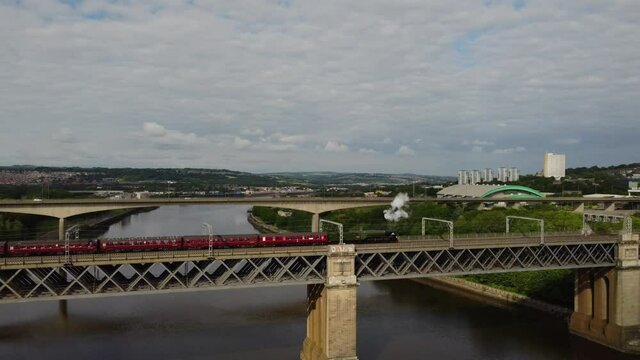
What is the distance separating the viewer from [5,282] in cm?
3250

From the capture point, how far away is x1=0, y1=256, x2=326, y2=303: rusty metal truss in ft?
109

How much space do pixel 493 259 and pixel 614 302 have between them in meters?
10.7

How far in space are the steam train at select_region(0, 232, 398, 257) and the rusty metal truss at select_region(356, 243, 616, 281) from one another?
9.42 ft

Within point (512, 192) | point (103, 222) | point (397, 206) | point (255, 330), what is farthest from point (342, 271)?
point (103, 222)

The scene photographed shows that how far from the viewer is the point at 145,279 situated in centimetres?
3488

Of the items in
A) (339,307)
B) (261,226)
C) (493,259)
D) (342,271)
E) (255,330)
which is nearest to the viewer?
(339,307)

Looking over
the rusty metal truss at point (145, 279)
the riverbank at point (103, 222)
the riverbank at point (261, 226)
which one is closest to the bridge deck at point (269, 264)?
the rusty metal truss at point (145, 279)

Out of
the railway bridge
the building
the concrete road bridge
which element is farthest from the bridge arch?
the railway bridge

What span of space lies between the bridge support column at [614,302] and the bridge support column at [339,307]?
Answer: 76.2 feet

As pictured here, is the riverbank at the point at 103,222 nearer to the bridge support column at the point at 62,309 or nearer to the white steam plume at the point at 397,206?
the bridge support column at the point at 62,309

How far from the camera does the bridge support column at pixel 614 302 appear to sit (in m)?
45.7

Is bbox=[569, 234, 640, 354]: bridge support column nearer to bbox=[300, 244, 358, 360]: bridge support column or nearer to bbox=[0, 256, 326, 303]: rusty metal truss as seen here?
bbox=[300, 244, 358, 360]: bridge support column

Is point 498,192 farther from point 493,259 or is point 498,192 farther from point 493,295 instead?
point 493,259

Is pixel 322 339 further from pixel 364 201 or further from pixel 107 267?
pixel 364 201
